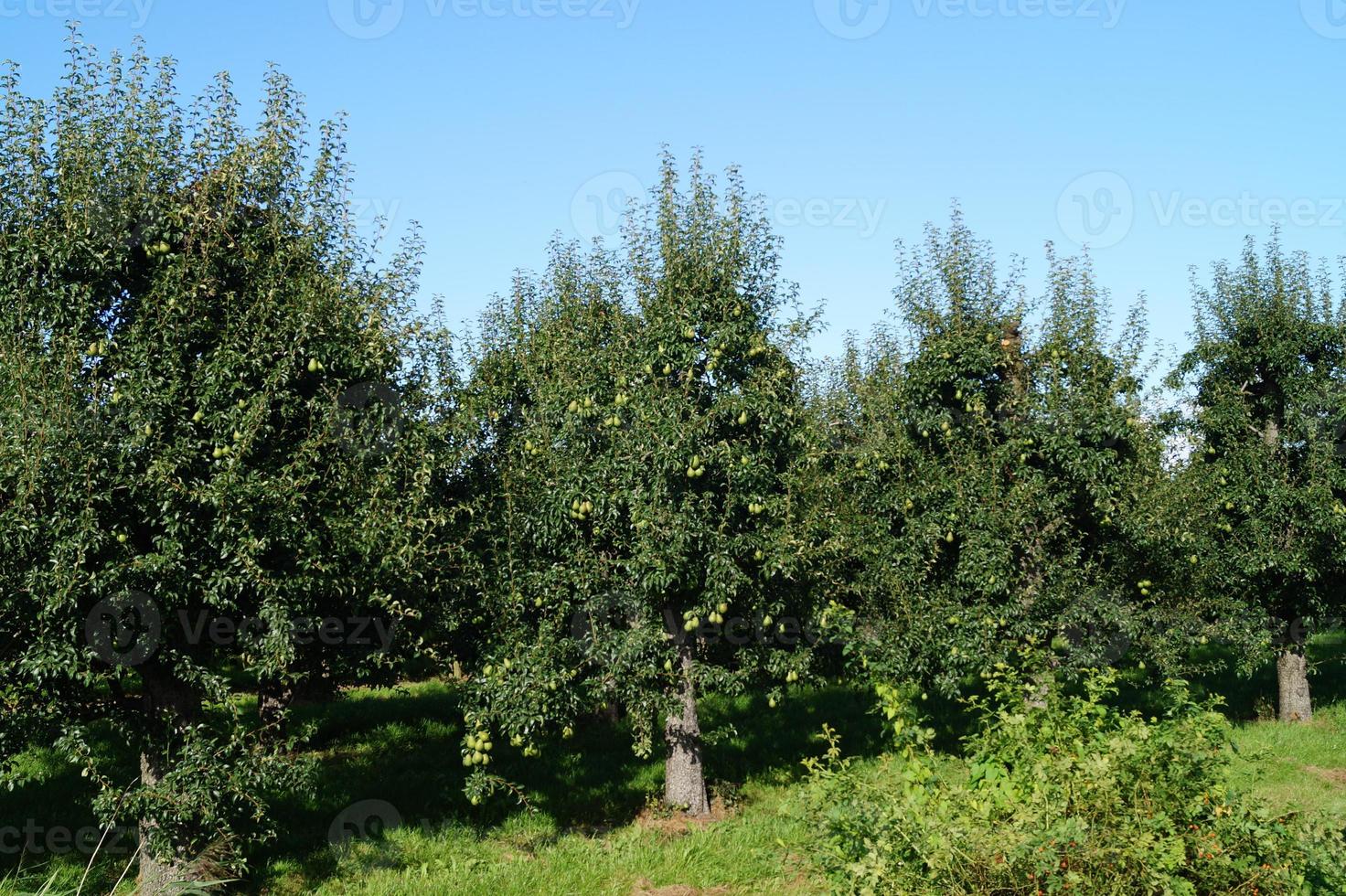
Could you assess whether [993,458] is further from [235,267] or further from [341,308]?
[235,267]

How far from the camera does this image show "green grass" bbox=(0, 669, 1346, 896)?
12.5 metres

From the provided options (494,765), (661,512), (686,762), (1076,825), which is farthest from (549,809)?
(1076,825)

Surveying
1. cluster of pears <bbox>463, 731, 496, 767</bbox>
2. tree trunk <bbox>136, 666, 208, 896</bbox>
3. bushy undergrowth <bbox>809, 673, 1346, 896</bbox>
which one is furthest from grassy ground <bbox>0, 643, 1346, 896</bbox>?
cluster of pears <bbox>463, 731, 496, 767</bbox>

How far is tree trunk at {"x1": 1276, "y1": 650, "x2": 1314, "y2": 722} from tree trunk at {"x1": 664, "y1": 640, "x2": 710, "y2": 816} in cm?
1420

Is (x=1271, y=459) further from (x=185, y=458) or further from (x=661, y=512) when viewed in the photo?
(x=185, y=458)

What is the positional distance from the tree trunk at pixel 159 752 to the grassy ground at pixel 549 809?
674mm

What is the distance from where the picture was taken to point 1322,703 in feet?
77.3

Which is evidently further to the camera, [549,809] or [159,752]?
[549,809]

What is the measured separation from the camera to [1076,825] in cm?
653

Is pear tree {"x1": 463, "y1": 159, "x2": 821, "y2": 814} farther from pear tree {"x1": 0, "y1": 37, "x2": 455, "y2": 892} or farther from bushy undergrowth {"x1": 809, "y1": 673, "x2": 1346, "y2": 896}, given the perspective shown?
bushy undergrowth {"x1": 809, "y1": 673, "x2": 1346, "y2": 896}

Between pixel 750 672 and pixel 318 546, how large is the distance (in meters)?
6.70

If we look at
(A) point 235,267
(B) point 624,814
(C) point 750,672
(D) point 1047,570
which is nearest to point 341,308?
(A) point 235,267

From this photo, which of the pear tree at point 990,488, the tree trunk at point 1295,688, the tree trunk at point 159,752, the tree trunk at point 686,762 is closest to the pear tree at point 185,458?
the tree trunk at point 159,752

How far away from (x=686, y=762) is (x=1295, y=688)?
1481cm
